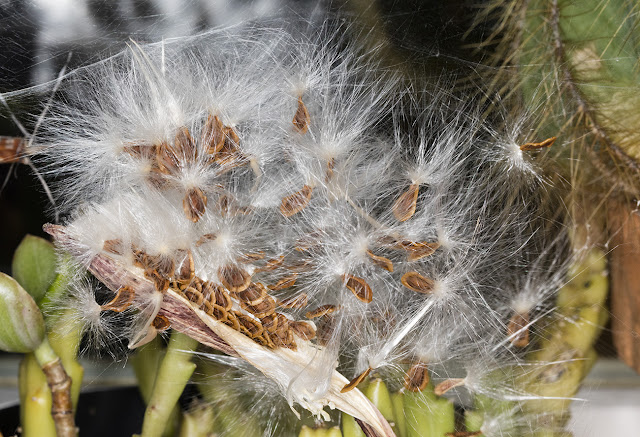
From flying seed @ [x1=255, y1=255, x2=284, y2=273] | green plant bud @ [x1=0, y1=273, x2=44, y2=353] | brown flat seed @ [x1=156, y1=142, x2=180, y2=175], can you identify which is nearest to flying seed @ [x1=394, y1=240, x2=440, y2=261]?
flying seed @ [x1=255, y1=255, x2=284, y2=273]

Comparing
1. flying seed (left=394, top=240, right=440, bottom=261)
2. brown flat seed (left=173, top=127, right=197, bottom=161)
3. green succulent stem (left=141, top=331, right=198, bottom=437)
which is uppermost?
brown flat seed (left=173, top=127, right=197, bottom=161)

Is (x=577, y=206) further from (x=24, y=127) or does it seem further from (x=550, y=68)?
(x=24, y=127)

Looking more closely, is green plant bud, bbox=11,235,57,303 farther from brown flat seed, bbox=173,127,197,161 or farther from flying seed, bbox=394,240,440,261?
flying seed, bbox=394,240,440,261

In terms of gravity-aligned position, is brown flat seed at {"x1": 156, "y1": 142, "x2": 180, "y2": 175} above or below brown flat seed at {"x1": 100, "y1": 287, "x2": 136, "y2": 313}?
above

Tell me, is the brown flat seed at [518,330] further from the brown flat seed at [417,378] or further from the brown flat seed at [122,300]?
the brown flat seed at [122,300]

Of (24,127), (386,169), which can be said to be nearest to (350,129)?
(386,169)

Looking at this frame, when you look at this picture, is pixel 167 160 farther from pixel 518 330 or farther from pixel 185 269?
pixel 518 330

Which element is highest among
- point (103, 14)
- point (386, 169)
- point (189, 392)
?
point (103, 14)

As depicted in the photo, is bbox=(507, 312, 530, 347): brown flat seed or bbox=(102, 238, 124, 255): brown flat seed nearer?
bbox=(102, 238, 124, 255): brown flat seed

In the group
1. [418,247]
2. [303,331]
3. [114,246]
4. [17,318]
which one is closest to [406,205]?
[418,247]
